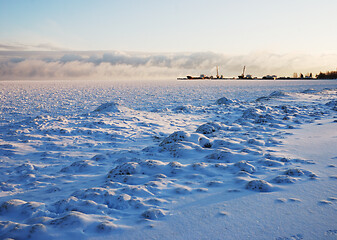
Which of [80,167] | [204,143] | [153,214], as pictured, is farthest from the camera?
[204,143]

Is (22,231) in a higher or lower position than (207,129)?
lower

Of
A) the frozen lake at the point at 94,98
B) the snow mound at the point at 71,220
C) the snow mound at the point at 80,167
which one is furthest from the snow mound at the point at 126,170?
the frozen lake at the point at 94,98

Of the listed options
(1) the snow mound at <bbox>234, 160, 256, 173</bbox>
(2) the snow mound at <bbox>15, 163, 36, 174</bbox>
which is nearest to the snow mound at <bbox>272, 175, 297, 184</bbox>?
(1) the snow mound at <bbox>234, 160, 256, 173</bbox>

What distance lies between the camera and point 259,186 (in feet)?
10.1

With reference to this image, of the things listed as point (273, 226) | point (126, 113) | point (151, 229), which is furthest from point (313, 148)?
point (126, 113)

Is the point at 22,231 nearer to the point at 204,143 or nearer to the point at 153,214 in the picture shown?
the point at 153,214

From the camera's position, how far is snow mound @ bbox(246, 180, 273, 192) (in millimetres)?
3047

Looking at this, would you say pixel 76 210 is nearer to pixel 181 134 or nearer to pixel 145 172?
pixel 145 172

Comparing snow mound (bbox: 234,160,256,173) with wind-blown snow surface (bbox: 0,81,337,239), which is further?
snow mound (bbox: 234,160,256,173)

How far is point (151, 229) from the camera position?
2305 millimetres

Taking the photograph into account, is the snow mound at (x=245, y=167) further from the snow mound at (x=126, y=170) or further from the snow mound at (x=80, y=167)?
the snow mound at (x=80, y=167)

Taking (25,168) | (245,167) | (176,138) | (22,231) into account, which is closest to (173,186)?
(245,167)

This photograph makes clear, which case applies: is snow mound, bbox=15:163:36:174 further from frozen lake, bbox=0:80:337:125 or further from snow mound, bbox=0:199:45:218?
frozen lake, bbox=0:80:337:125

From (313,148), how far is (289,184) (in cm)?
219
